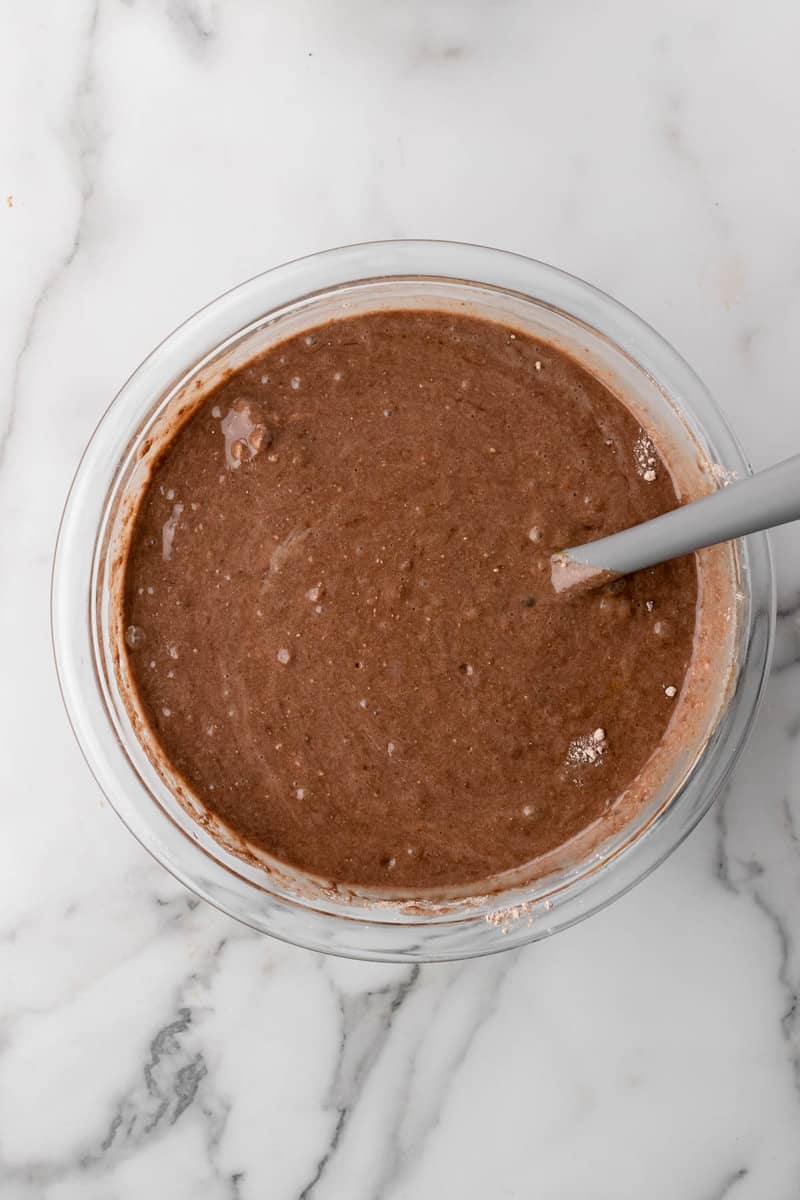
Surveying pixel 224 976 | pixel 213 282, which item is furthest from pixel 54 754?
pixel 213 282

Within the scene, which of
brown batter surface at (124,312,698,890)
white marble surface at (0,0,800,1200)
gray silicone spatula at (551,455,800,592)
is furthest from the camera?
white marble surface at (0,0,800,1200)

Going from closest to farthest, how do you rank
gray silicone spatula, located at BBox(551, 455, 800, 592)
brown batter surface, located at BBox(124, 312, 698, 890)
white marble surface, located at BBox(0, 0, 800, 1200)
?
gray silicone spatula, located at BBox(551, 455, 800, 592) → brown batter surface, located at BBox(124, 312, 698, 890) → white marble surface, located at BBox(0, 0, 800, 1200)

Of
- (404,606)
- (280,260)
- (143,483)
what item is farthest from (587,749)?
(280,260)

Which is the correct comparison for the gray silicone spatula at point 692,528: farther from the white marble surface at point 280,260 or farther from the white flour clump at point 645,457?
the white marble surface at point 280,260

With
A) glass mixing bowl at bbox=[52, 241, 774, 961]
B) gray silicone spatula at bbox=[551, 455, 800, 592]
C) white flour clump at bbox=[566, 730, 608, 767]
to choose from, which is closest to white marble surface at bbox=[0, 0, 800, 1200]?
glass mixing bowl at bbox=[52, 241, 774, 961]

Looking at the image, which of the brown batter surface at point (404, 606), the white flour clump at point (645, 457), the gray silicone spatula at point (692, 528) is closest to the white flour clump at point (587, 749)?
the brown batter surface at point (404, 606)

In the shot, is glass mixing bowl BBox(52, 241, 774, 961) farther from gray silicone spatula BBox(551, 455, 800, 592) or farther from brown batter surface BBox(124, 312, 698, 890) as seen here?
gray silicone spatula BBox(551, 455, 800, 592)

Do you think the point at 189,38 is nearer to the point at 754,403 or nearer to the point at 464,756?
the point at 754,403
